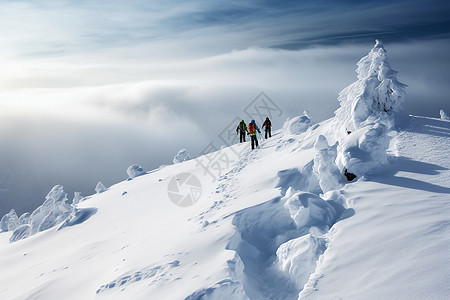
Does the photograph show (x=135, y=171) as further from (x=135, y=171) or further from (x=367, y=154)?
(x=367, y=154)

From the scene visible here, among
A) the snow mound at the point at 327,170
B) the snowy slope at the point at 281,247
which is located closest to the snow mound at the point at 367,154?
the snow mound at the point at 327,170

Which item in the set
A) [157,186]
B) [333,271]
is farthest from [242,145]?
[333,271]

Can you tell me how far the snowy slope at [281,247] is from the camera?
6164mm

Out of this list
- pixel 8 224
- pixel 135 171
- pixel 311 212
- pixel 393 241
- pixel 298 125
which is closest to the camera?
pixel 393 241

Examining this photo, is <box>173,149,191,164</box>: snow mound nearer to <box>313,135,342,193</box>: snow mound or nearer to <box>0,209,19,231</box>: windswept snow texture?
<box>0,209,19,231</box>: windswept snow texture

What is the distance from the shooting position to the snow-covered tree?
15.4m

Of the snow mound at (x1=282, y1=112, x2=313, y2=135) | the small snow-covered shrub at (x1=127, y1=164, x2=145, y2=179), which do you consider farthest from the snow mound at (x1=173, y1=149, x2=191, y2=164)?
Answer: the snow mound at (x1=282, y1=112, x2=313, y2=135)

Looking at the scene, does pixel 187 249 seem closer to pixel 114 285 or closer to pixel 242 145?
pixel 114 285

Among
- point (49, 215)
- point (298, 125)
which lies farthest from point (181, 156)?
point (298, 125)

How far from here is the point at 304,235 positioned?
29.0 feet

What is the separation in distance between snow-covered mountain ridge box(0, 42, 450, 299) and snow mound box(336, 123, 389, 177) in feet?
0.13

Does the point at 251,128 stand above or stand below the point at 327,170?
above

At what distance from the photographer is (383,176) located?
35.1 ft

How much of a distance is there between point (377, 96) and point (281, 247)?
11.5 meters
